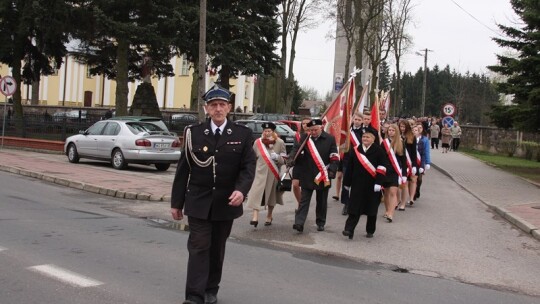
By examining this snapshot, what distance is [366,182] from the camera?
8938mm

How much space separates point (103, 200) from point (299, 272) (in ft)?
22.4

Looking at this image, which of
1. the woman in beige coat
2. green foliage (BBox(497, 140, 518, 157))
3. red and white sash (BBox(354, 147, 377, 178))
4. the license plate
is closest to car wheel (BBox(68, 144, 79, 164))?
the license plate

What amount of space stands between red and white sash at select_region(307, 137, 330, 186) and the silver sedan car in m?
9.40

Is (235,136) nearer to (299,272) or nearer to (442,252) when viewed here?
(299,272)

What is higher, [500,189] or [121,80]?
[121,80]

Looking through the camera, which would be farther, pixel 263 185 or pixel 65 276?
pixel 263 185

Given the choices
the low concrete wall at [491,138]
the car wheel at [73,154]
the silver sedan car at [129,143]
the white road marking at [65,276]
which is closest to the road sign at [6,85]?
the car wheel at [73,154]

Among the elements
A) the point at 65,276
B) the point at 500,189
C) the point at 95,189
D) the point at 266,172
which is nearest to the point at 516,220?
the point at 266,172

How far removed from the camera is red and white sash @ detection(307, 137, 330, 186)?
9094 mm

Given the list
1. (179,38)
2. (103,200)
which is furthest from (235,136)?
(179,38)

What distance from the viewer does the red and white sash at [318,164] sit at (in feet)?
29.8

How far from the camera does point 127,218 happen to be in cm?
1019

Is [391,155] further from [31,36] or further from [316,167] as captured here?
[31,36]

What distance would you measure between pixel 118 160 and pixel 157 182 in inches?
134
